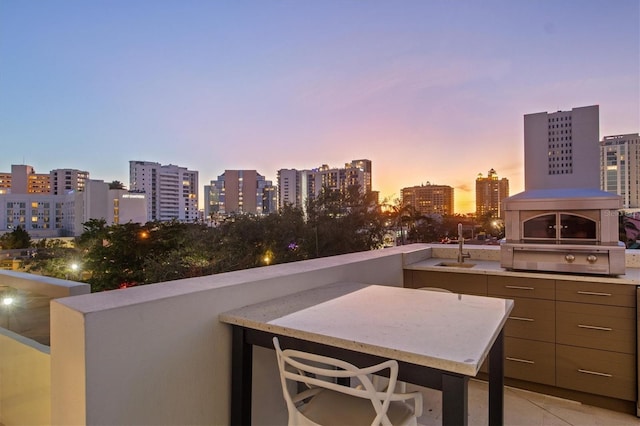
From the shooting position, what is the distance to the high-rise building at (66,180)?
141 ft

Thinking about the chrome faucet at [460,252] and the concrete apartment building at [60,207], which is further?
the concrete apartment building at [60,207]

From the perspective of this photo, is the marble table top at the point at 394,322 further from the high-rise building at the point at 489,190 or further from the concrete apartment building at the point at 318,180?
the high-rise building at the point at 489,190

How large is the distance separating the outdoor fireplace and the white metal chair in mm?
1682

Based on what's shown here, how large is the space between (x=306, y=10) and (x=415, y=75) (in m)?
2.28

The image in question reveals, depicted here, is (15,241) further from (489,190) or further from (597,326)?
(597,326)

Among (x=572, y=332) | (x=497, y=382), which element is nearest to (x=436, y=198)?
(x=572, y=332)

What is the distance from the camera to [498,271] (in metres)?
2.50

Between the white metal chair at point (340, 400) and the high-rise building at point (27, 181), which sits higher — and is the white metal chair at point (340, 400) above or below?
below

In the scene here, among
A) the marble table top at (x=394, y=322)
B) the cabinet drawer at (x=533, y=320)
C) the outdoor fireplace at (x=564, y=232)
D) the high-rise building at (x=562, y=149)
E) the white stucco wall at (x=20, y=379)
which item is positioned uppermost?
the high-rise building at (x=562, y=149)

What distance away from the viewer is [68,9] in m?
5.63

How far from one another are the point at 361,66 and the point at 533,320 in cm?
550

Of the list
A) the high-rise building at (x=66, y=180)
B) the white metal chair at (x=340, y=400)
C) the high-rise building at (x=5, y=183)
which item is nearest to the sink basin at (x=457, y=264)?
the white metal chair at (x=340, y=400)

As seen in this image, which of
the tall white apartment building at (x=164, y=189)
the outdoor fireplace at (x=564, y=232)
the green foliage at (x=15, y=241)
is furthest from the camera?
the tall white apartment building at (x=164, y=189)

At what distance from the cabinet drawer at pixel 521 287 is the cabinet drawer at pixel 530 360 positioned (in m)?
0.31
